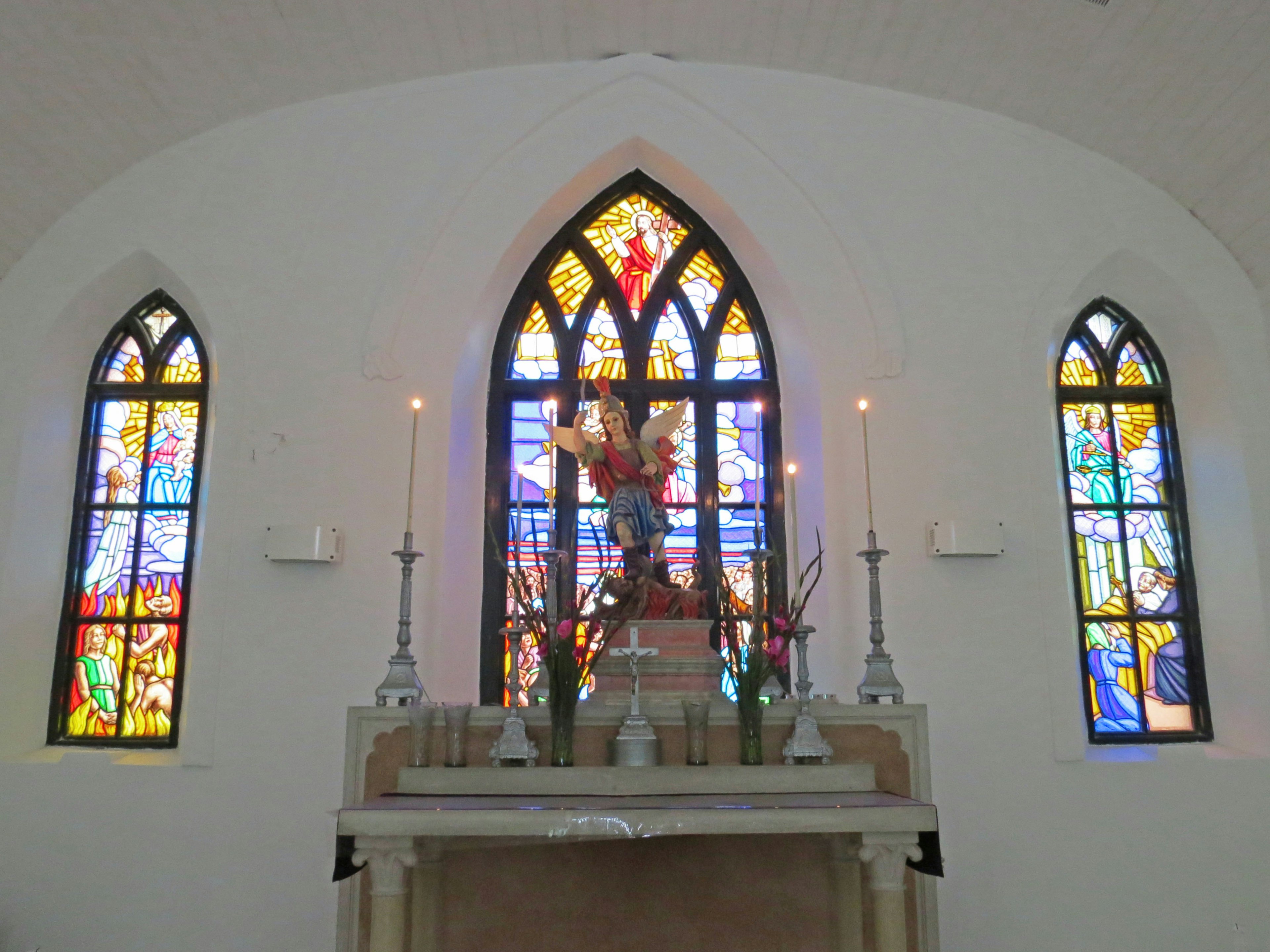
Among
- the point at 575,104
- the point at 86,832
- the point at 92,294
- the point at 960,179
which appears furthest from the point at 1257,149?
the point at 86,832

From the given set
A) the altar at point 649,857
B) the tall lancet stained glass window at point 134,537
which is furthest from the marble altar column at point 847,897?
the tall lancet stained glass window at point 134,537

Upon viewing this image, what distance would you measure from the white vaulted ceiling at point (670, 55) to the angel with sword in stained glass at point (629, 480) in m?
2.36

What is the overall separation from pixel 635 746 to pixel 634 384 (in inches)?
114

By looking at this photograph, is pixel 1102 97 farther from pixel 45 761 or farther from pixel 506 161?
pixel 45 761

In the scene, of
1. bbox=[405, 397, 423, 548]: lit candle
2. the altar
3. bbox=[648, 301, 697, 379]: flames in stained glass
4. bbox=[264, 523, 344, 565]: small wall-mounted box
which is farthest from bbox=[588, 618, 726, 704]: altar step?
bbox=[648, 301, 697, 379]: flames in stained glass

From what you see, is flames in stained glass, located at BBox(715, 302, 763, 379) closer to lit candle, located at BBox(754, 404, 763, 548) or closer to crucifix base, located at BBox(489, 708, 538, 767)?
lit candle, located at BBox(754, 404, 763, 548)

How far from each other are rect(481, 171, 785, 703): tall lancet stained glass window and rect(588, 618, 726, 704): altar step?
3.96 ft

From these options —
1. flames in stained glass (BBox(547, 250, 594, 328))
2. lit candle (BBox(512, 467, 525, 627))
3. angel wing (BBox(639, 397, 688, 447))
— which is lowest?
lit candle (BBox(512, 467, 525, 627))

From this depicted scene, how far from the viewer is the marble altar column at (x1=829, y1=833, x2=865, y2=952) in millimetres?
4512

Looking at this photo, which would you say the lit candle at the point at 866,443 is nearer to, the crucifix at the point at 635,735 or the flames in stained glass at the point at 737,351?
the flames in stained glass at the point at 737,351

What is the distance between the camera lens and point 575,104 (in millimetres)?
6793

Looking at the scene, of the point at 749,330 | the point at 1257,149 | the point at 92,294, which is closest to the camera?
the point at 1257,149

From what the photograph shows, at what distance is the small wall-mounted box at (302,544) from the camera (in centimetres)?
584

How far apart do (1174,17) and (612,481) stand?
3596mm
